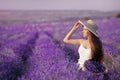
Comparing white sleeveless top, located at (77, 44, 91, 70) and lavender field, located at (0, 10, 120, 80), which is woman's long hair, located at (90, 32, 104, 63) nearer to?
white sleeveless top, located at (77, 44, 91, 70)

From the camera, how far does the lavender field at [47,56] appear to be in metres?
2.02

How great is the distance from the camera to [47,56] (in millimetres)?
2609

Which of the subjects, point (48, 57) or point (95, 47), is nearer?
point (95, 47)

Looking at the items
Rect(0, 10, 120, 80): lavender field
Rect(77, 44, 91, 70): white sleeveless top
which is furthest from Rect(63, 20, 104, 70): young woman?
Rect(0, 10, 120, 80): lavender field

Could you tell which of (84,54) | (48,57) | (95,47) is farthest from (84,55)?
(48,57)

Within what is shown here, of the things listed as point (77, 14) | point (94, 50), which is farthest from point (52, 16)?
point (94, 50)

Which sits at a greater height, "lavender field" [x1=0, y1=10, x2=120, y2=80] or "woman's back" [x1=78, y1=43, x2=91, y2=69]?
"woman's back" [x1=78, y1=43, x2=91, y2=69]

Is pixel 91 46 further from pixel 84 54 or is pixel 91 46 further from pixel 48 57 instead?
pixel 48 57

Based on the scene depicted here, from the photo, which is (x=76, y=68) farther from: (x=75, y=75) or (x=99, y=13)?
(x=99, y=13)

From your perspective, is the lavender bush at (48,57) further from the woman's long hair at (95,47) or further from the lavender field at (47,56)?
the woman's long hair at (95,47)

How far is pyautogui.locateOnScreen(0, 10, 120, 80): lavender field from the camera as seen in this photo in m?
2.02

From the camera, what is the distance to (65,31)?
4.14 metres
